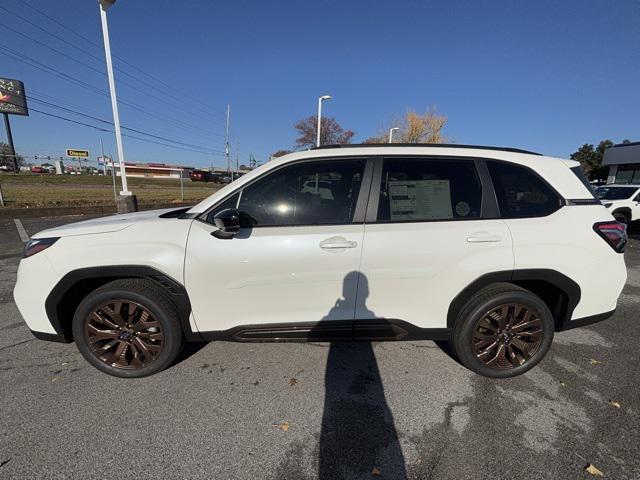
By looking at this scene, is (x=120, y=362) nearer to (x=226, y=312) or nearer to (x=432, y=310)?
(x=226, y=312)

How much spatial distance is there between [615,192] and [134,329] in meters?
15.4

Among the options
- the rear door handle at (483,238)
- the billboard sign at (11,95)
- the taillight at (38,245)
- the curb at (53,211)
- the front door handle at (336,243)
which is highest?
the billboard sign at (11,95)

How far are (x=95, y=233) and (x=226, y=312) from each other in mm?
1178

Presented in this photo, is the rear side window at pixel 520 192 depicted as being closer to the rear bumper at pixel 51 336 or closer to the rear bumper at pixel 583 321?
the rear bumper at pixel 583 321

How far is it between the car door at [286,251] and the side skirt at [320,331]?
0.19ft

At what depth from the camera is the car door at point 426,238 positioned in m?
2.40

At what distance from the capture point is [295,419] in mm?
2227

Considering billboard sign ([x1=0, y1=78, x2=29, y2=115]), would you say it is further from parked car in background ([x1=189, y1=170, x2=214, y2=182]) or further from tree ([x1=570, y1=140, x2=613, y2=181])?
tree ([x1=570, y1=140, x2=613, y2=181])

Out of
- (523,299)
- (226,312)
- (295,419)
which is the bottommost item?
(295,419)

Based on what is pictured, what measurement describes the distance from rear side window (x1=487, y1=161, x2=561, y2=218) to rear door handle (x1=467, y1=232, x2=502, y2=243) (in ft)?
0.67

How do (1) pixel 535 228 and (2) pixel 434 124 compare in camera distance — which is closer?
(1) pixel 535 228

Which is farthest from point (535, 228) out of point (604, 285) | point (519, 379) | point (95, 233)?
point (95, 233)

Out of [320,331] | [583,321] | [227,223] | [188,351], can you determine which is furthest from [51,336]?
[583,321]

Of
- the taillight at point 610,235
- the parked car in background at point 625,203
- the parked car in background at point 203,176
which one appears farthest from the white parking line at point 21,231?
the parked car in background at point 203,176
